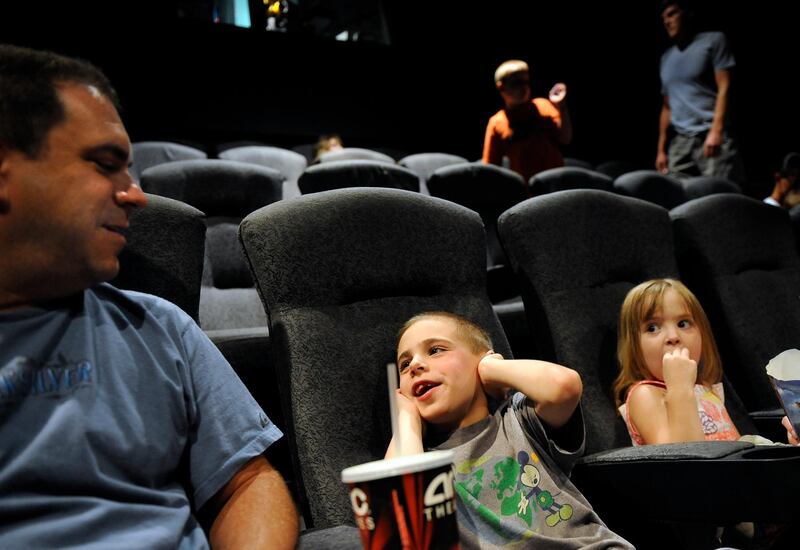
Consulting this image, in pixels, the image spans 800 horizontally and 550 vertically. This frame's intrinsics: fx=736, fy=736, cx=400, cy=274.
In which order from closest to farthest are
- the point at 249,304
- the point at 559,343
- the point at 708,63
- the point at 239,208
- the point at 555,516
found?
the point at 555,516
the point at 559,343
the point at 249,304
the point at 239,208
the point at 708,63

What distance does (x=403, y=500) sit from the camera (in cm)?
58

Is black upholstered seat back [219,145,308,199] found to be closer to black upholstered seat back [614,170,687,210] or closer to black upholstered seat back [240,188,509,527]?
black upholstered seat back [614,170,687,210]

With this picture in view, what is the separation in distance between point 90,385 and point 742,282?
5.84ft

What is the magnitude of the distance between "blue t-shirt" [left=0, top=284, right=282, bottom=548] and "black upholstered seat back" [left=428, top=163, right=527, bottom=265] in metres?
1.81

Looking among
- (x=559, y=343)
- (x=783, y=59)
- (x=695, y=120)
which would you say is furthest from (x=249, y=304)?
(x=783, y=59)

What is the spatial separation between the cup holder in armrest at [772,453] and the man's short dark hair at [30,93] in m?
0.99

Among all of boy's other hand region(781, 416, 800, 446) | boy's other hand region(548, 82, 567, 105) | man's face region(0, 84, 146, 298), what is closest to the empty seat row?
boy's other hand region(781, 416, 800, 446)

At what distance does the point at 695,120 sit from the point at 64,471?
4.00 meters

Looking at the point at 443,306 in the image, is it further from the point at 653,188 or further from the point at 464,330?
the point at 653,188

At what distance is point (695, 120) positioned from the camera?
408 cm

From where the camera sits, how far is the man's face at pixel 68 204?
2.73 ft

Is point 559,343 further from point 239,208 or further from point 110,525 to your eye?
point 239,208

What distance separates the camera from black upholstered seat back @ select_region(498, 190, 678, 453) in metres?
1.51

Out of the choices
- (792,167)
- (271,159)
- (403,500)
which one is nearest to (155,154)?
(271,159)
